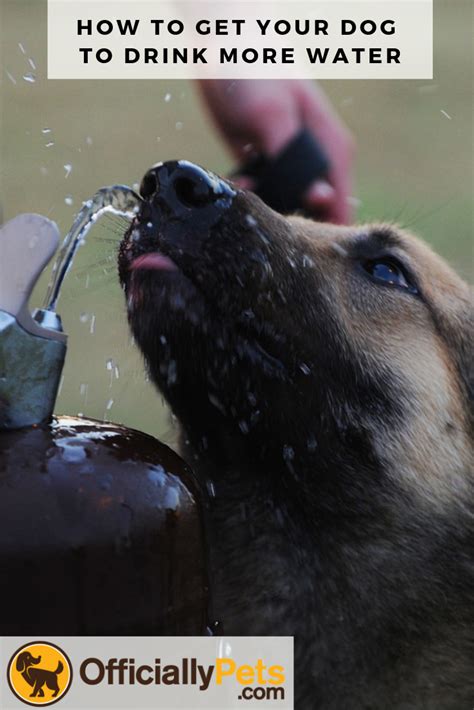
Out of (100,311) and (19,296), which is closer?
(19,296)

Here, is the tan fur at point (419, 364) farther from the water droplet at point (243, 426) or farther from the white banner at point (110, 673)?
the white banner at point (110, 673)

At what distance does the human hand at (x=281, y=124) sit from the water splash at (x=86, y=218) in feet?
3.54

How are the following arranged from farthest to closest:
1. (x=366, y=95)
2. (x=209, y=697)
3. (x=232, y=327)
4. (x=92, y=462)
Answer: (x=366, y=95) → (x=232, y=327) → (x=209, y=697) → (x=92, y=462)

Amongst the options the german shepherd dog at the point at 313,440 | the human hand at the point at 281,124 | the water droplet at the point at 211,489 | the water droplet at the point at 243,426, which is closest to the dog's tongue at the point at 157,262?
the german shepherd dog at the point at 313,440

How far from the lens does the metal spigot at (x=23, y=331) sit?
162 centimetres

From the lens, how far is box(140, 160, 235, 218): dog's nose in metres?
2.28

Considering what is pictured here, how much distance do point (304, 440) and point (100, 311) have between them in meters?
3.55

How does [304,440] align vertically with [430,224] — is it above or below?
below

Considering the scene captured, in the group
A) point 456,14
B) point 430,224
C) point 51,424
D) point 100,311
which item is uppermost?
point 456,14

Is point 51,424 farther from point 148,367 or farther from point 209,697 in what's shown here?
point 148,367

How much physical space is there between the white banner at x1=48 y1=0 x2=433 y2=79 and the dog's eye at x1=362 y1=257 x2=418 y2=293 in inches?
38.2

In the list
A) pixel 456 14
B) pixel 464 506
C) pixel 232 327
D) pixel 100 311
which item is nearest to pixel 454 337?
pixel 464 506

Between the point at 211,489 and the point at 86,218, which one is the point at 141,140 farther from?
the point at 86,218

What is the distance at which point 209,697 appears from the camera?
188 cm
